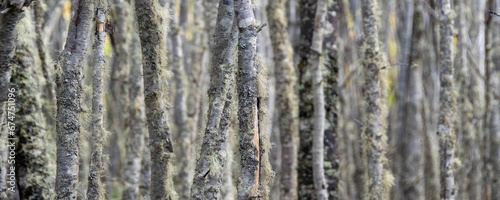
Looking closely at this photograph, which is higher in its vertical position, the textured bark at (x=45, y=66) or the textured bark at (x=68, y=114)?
the textured bark at (x=45, y=66)

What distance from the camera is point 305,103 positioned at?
7.21 meters

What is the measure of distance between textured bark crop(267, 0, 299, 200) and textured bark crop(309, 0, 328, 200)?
626mm

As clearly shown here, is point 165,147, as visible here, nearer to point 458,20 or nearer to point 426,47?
point 458,20

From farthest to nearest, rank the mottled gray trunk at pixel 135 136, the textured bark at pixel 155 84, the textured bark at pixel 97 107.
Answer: the mottled gray trunk at pixel 135 136 < the textured bark at pixel 155 84 < the textured bark at pixel 97 107

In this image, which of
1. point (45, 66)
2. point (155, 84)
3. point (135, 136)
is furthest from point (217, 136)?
point (135, 136)

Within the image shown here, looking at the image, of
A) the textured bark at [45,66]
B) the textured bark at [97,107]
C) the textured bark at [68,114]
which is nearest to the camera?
the textured bark at [68,114]

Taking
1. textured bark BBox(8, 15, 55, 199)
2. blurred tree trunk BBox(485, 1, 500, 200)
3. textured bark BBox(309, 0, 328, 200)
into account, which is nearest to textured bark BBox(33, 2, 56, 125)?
textured bark BBox(8, 15, 55, 199)

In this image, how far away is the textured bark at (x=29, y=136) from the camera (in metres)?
5.02

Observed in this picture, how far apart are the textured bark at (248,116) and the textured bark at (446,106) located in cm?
389

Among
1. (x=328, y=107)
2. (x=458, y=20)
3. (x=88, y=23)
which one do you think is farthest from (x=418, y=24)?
(x=88, y=23)

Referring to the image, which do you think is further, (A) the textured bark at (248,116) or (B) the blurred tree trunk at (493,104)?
(B) the blurred tree trunk at (493,104)

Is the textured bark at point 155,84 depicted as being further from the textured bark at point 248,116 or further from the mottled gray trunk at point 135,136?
the mottled gray trunk at point 135,136

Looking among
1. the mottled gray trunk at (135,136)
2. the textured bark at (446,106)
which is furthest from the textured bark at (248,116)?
the mottled gray trunk at (135,136)

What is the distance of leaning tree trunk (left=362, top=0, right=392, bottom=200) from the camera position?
6359 millimetres
